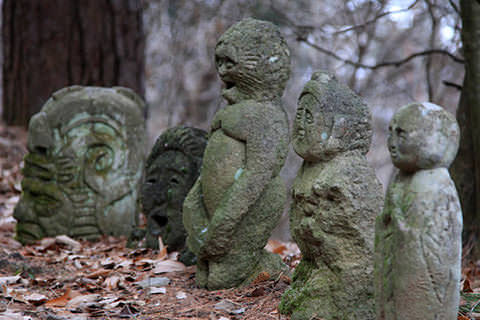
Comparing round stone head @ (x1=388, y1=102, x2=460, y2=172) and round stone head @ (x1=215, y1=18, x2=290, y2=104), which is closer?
round stone head @ (x1=388, y1=102, x2=460, y2=172)

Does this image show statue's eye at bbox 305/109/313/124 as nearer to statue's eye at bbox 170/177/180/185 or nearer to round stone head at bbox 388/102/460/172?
round stone head at bbox 388/102/460/172

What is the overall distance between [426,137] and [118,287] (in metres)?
2.69

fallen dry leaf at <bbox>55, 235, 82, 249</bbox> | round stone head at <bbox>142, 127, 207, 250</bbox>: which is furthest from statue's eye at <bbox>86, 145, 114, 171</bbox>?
round stone head at <bbox>142, 127, 207, 250</bbox>

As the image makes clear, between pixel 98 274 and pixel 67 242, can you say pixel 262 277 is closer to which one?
pixel 98 274

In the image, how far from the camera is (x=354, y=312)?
305 centimetres

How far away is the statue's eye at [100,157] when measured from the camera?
6.16m

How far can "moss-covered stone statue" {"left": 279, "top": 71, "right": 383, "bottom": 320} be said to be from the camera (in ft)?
10.0

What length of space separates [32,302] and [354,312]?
2197 millimetres

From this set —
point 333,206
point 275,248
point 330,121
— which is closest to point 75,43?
point 275,248

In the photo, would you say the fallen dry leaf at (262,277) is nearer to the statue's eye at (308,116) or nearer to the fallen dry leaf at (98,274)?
the statue's eye at (308,116)

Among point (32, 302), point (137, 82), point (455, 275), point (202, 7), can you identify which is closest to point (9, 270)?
point (32, 302)

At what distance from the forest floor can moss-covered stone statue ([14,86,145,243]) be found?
1.01ft

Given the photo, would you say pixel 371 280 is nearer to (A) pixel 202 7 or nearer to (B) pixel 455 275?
(B) pixel 455 275

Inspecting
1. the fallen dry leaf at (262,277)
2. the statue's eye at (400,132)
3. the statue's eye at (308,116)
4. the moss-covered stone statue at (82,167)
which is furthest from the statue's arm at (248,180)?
the moss-covered stone statue at (82,167)
